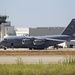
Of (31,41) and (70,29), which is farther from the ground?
(70,29)

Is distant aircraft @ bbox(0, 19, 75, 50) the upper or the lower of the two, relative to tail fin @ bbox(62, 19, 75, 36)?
lower

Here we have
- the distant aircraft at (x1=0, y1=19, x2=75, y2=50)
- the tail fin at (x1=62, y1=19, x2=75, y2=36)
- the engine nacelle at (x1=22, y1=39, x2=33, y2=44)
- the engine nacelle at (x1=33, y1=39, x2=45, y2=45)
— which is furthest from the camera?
the tail fin at (x1=62, y1=19, x2=75, y2=36)

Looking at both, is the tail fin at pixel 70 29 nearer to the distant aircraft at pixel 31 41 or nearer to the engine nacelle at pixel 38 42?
the distant aircraft at pixel 31 41

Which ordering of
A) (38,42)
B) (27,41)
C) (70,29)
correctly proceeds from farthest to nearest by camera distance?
(70,29), (38,42), (27,41)

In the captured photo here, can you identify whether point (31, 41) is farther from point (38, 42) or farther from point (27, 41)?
point (38, 42)

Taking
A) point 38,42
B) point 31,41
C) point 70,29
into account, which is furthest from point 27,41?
point 70,29

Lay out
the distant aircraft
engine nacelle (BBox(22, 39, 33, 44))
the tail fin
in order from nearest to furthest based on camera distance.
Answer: the distant aircraft < engine nacelle (BBox(22, 39, 33, 44)) < the tail fin

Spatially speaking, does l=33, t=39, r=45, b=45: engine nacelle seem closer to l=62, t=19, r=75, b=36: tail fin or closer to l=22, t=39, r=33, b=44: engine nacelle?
l=22, t=39, r=33, b=44: engine nacelle

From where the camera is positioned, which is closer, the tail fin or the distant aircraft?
the distant aircraft

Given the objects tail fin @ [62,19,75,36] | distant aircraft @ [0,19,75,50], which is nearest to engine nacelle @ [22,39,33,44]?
distant aircraft @ [0,19,75,50]

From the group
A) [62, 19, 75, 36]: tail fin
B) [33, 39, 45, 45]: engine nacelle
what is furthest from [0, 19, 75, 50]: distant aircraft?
[62, 19, 75, 36]: tail fin

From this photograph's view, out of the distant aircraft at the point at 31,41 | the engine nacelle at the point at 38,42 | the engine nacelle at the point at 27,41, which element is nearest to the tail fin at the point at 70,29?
the distant aircraft at the point at 31,41

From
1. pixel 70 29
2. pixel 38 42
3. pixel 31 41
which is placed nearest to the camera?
pixel 38 42

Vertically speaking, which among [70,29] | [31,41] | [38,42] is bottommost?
[38,42]
